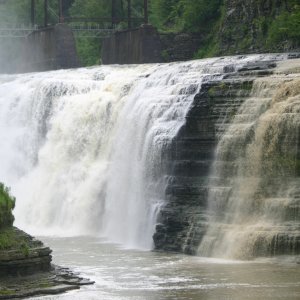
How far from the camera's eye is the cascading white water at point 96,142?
47906 mm

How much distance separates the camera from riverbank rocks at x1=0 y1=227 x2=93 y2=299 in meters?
33.1

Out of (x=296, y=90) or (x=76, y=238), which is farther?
(x=76, y=238)

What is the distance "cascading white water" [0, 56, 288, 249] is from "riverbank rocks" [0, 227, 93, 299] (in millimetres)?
11154

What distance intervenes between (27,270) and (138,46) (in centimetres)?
4338

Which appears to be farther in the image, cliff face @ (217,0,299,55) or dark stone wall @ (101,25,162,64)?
dark stone wall @ (101,25,162,64)

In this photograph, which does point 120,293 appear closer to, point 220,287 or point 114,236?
point 220,287

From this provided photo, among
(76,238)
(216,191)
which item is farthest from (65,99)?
(216,191)

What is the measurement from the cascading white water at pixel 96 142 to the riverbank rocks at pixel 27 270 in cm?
1115

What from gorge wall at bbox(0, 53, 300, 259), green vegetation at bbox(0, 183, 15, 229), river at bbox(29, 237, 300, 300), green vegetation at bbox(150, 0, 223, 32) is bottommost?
river at bbox(29, 237, 300, 300)

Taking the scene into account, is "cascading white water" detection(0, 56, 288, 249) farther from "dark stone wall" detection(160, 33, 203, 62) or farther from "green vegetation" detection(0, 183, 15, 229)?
"green vegetation" detection(0, 183, 15, 229)

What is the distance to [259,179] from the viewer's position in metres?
42.2

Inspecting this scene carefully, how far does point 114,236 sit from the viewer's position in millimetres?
48688

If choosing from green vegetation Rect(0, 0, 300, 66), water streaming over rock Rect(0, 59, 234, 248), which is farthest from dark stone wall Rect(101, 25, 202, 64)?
water streaming over rock Rect(0, 59, 234, 248)

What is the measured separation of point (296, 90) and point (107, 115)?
1424cm
